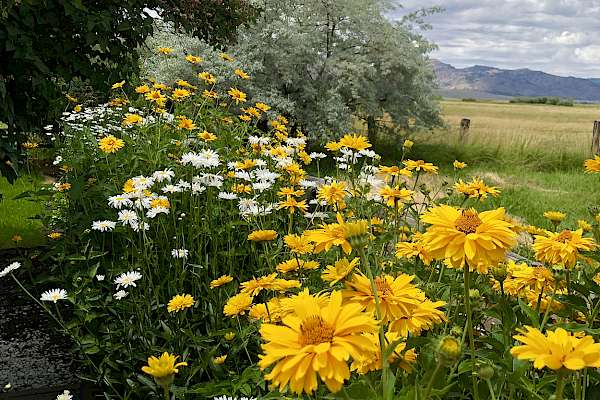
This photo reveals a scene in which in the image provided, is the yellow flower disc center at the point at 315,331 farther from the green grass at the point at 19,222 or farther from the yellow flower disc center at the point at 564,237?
the green grass at the point at 19,222

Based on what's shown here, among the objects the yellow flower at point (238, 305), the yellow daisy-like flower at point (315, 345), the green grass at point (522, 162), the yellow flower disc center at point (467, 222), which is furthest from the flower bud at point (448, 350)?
the green grass at point (522, 162)

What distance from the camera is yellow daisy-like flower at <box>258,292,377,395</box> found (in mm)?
659

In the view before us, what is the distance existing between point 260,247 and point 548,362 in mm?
1996

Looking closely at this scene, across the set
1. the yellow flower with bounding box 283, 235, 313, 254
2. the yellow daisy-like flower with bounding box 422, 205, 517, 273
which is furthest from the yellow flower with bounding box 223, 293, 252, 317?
the yellow daisy-like flower with bounding box 422, 205, 517, 273

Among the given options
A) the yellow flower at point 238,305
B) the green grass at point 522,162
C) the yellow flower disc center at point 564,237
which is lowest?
the green grass at point 522,162

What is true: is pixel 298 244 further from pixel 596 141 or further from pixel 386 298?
pixel 596 141

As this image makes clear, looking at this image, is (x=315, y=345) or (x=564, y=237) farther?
(x=564, y=237)

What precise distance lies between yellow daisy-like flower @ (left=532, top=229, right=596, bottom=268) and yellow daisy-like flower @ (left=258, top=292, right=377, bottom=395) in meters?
0.59

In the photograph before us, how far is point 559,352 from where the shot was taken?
2.38 feet

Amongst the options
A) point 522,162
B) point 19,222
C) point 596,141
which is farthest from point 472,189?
point 596,141

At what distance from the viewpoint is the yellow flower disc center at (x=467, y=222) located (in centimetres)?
87

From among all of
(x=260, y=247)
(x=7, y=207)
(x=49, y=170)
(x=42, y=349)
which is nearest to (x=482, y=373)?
(x=260, y=247)

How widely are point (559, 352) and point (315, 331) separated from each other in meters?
0.30

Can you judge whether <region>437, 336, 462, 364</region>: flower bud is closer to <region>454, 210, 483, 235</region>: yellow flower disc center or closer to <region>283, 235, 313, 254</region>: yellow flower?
<region>454, 210, 483, 235</region>: yellow flower disc center
